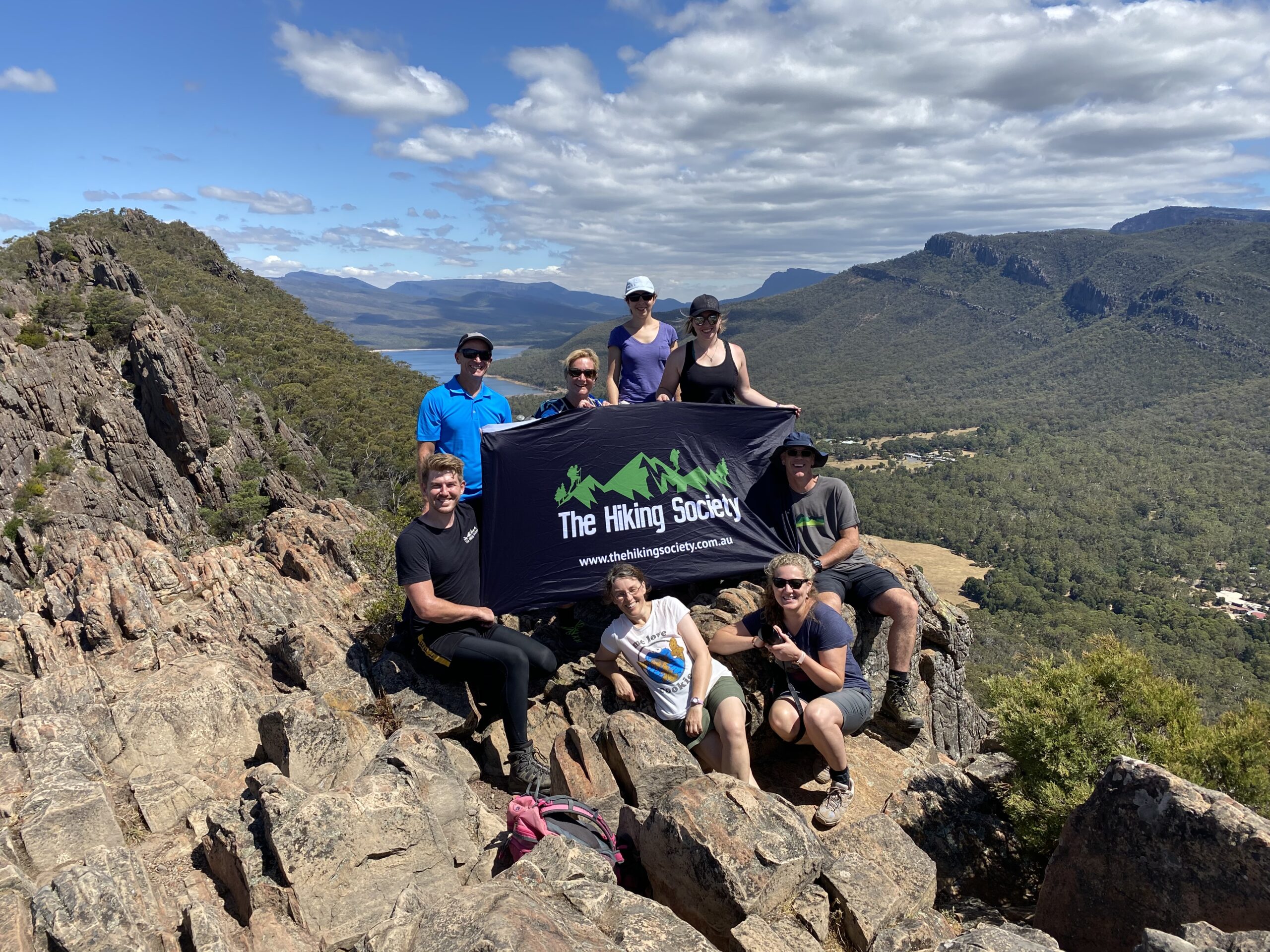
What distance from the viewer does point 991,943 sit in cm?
345

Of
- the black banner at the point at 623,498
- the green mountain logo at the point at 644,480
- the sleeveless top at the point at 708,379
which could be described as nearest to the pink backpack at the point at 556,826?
the black banner at the point at 623,498

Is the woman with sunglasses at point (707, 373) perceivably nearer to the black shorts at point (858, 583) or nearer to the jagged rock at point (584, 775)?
the black shorts at point (858, 583)

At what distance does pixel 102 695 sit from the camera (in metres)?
6.82

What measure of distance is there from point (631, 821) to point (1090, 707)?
4280 millimetres

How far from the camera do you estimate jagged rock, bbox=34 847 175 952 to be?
335cm

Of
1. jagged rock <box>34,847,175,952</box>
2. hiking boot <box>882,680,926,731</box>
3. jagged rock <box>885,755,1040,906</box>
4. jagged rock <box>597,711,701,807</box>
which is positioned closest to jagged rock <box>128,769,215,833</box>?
jagged rock <box>34,847,175,952</box>

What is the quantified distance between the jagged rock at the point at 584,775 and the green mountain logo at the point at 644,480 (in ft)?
7.87

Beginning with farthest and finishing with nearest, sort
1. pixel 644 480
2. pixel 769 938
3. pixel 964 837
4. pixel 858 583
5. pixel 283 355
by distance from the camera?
pixel 283 355 < pixel 644 480 < pixel 858 583 < pixel 964 837 < pixel 769 938

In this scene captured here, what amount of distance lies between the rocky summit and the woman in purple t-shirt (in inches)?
94.8

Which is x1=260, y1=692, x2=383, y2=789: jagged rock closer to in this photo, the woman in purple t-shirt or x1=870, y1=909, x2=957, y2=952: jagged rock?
x1=870, y1=909, x2=957, y2=952: jagged rock

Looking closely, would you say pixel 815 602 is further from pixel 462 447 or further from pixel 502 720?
pixel 462 447

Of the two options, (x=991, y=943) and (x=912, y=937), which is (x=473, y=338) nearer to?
(x=912, y=937)

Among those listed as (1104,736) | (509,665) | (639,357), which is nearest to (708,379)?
(639,357)

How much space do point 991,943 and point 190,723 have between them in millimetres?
6406
